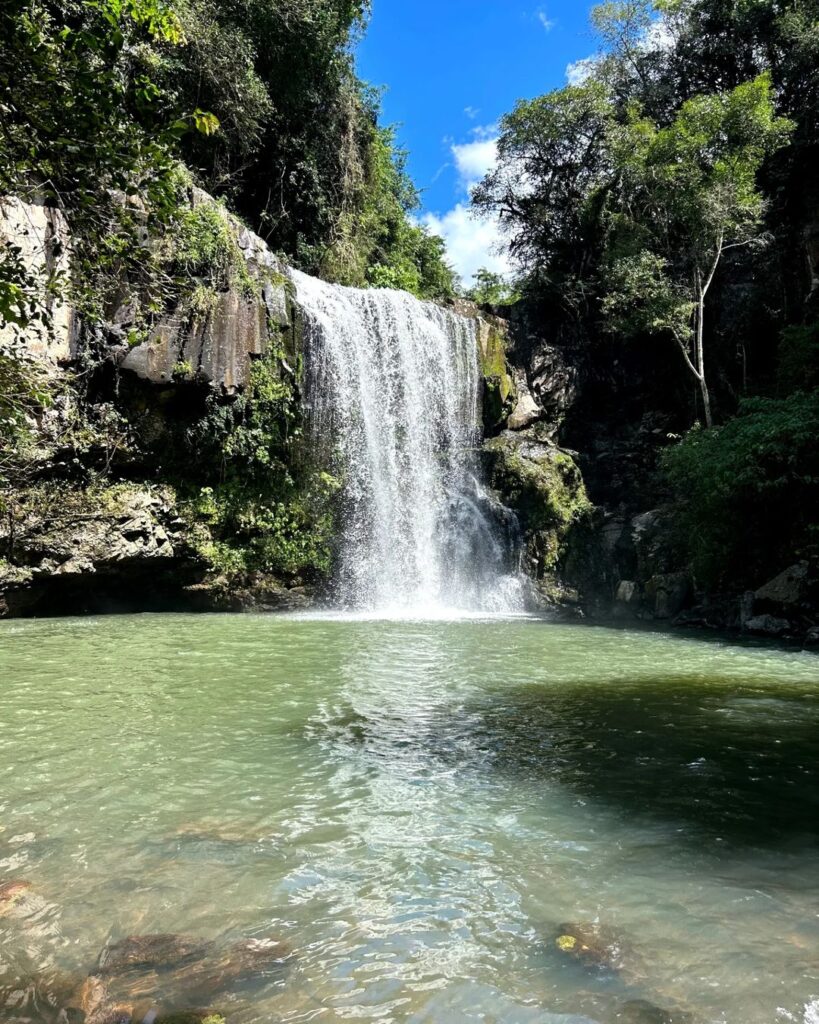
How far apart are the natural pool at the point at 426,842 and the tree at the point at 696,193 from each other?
41.9ft

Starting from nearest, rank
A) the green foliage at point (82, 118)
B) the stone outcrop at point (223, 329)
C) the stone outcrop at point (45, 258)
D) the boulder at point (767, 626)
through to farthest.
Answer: the green foliage at point (82, 118) → the boulder at point (767, 626) → the stone outcrop at point (45, 258) → the stone outcrop at point (223, 329)

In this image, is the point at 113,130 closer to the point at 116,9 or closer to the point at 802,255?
the point at 116,9

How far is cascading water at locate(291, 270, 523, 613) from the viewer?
617 inches

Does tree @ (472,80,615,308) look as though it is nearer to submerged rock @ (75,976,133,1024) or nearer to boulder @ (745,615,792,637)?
boulder @ (745,615,792,637)

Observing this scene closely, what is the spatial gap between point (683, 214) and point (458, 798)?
17066mm

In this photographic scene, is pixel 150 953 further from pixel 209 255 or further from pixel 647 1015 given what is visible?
pixel 209 255

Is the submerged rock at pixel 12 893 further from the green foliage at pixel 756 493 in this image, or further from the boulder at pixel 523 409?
the boulder at pixel 523 409

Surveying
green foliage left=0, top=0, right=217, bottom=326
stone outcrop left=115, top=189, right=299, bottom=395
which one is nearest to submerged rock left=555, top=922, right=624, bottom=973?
green foliage left=0, top=0, right=217, bottom=326

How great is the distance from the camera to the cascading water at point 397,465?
617 inches

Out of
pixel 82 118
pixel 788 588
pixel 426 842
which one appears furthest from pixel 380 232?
pixel 426 842

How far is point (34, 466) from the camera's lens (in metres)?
11.6

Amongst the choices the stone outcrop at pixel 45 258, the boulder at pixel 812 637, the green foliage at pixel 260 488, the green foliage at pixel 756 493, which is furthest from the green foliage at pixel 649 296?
the stone outcrop at pixel 45 258

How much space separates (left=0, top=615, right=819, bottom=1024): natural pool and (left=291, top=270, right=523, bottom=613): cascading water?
9.24 meters

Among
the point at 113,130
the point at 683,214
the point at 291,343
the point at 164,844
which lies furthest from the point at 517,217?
the point at 164,844
